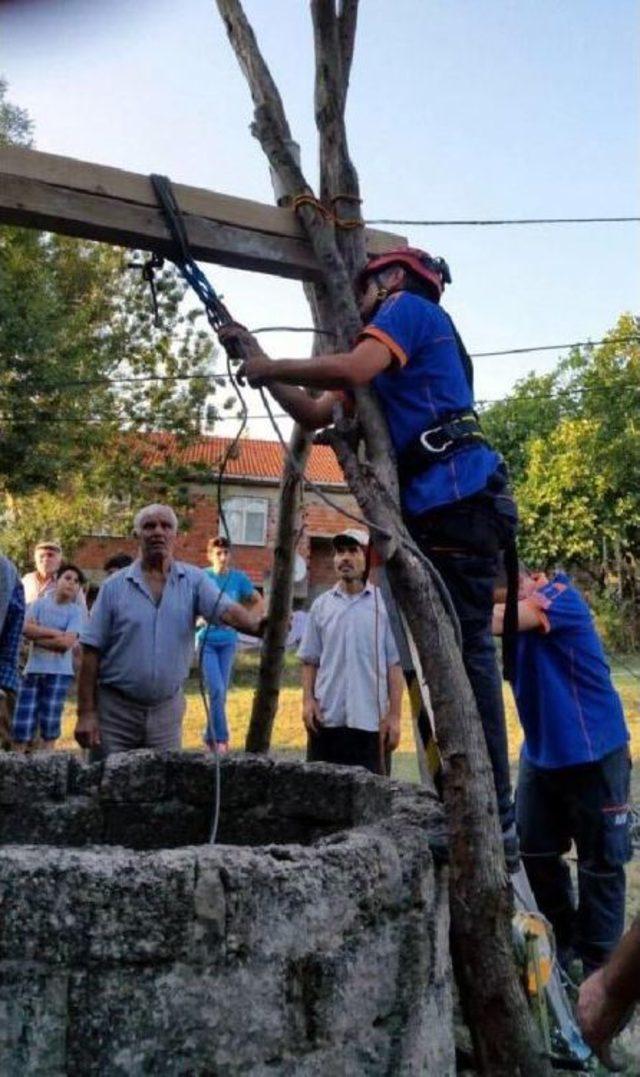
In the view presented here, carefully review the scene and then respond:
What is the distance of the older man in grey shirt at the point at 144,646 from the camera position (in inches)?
196

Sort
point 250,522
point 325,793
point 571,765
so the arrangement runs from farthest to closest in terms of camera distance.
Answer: point 250,522
point 571,765
point 325,793

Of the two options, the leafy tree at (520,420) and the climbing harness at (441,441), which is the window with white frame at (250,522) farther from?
the climbing harness at (441,441)

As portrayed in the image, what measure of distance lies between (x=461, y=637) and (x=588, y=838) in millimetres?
1521

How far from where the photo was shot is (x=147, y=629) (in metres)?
5.01

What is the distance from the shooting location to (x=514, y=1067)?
292 centimetres

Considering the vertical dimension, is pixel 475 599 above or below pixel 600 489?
below

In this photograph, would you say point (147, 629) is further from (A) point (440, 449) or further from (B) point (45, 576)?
(B) point (45, 576)

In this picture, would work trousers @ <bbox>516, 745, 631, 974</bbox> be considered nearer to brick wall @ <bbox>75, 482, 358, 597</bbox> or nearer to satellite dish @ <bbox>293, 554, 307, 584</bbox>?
satellite dish @ <bbox>293, 554, 307, 584</bbox>

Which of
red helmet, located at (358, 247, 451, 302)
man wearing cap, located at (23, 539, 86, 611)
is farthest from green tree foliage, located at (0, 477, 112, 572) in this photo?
red helmet, located at (358, 247, 451, 302)

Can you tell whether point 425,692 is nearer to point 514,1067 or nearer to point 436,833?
point 436,833

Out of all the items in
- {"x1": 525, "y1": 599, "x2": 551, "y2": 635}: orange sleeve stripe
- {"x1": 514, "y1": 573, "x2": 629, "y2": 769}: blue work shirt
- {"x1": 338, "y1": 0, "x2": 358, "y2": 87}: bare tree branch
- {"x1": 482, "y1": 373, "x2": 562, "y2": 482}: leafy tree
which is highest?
{"x1": 482, "y1": 373, "x2": 562, "y2": 482}: leafy tree

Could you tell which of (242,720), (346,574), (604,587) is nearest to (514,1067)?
(346,574)

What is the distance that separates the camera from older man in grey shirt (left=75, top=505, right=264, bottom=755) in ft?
16.4

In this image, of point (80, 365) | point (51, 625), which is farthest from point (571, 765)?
point (80, 365)
